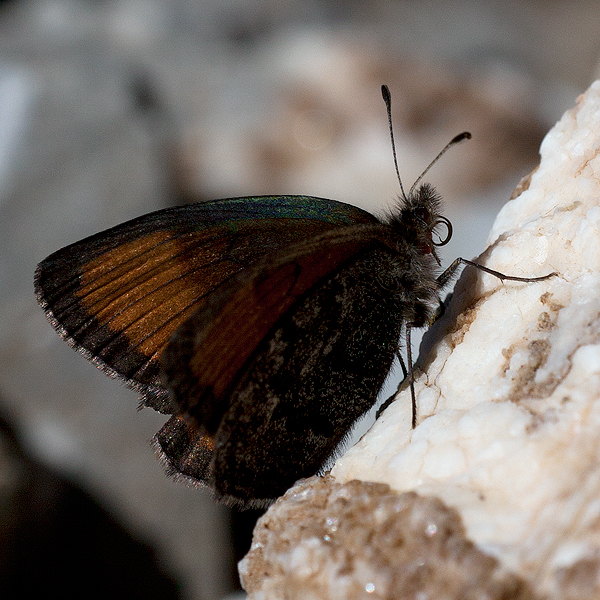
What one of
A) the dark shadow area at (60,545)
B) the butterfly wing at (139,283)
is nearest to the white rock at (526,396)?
the butterfly wing at (139,283)

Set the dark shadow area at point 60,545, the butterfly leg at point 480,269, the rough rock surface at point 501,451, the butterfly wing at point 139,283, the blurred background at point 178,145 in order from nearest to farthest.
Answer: the rough rock surface at point 501,451 → the butterfly leg at point 480,269 → the butterfly wing at point 139,283 → the dark shadow area at point 60,545 → the blurred background at point 178,145

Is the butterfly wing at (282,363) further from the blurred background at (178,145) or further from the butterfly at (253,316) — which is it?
the blurred background at (178,145)

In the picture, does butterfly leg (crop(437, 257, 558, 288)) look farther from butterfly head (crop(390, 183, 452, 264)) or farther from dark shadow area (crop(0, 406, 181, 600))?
dark shadow area (crop(0, 406, 181, 600))

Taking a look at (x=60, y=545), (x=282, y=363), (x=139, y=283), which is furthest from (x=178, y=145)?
(x=282, y=363)

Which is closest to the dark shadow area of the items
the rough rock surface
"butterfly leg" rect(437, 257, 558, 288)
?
the rough rock surface

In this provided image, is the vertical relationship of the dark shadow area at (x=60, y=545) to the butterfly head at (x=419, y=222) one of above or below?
below

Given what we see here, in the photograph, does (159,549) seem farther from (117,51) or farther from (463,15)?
(463,15)

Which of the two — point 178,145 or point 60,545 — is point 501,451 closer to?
point 60,545
